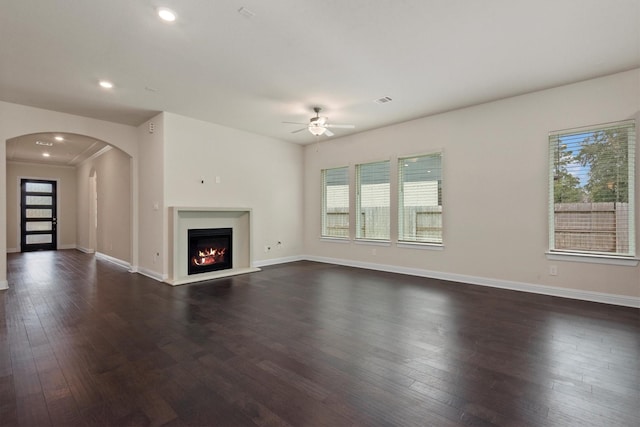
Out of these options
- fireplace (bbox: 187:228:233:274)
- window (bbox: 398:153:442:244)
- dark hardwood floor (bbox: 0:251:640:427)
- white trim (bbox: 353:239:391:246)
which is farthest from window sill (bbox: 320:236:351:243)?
dark hardwood floor (bbox: 0:251:640:427)

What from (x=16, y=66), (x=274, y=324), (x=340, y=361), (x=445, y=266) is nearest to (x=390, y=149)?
(x=445, y=266)

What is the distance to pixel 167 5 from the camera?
2.63 metres

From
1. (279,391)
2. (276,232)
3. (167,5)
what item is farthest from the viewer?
(276,232)

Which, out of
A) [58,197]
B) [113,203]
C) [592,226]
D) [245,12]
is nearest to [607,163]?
[592,226]

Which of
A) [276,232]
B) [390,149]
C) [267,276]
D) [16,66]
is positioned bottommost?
[267,276]

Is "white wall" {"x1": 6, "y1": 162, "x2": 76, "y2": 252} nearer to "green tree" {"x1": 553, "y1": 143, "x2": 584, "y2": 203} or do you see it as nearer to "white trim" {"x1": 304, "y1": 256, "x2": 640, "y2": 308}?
"white trim" {"x1": 304, "y1": 256, "x2": 640, "y2": 308}

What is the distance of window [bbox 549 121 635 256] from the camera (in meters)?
3.89

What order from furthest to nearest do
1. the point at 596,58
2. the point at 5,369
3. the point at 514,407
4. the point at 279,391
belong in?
the point at 596,58 < the point at 5,369 < the point at 279,391 < the point at 514,407

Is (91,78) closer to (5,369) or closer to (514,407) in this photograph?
(5,369)

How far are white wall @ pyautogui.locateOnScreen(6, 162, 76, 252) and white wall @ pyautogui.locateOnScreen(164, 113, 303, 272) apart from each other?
7.97m

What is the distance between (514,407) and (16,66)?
583cm

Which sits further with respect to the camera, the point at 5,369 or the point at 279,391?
the point at 5,369

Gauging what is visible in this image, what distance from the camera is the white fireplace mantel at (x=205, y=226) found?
5.32 m

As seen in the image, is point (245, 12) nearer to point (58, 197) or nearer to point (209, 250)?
point (209, 250)
